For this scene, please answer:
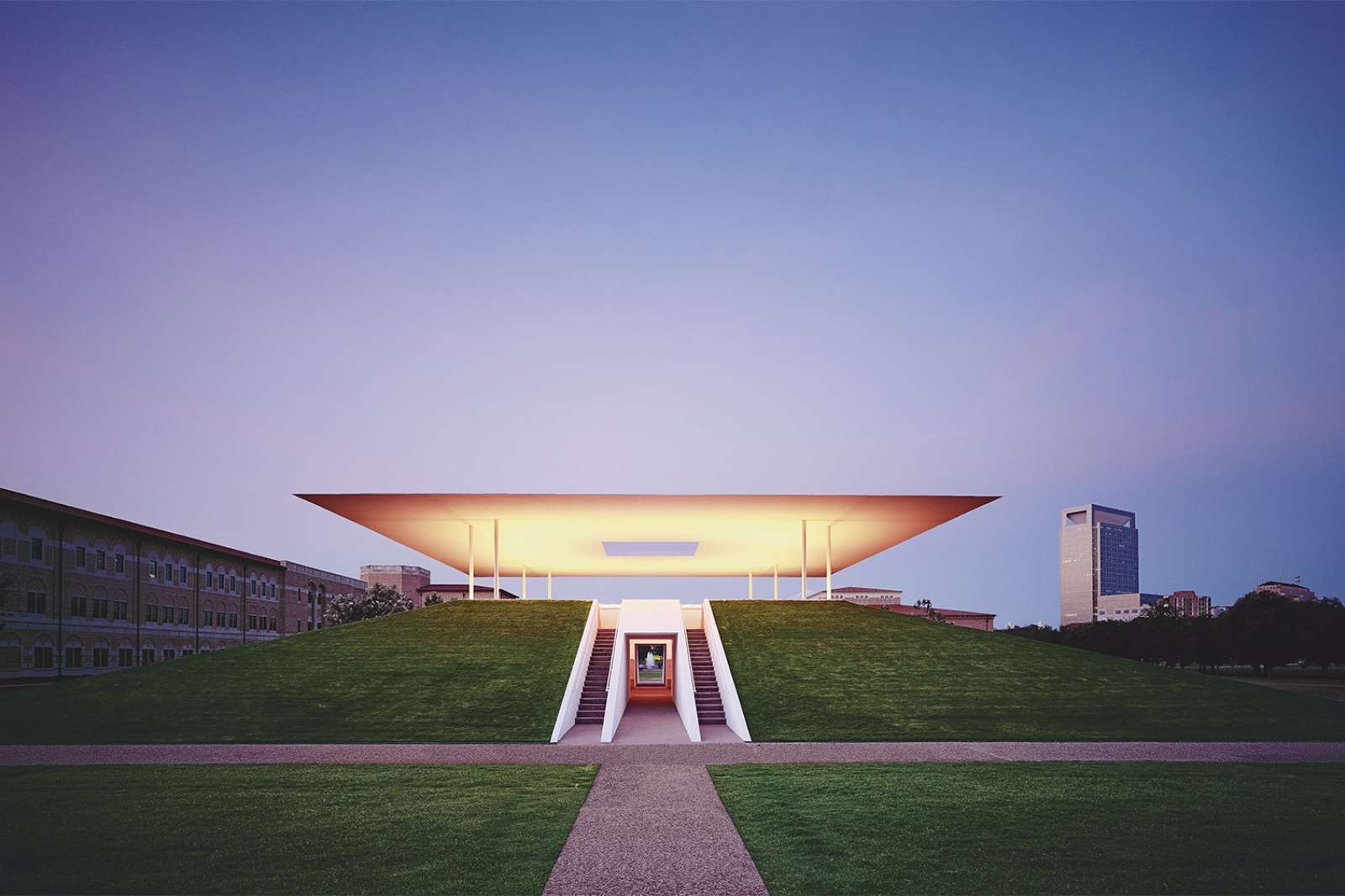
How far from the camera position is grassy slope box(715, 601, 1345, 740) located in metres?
18.3

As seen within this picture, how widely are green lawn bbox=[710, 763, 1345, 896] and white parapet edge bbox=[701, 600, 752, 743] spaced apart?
16.2 ft

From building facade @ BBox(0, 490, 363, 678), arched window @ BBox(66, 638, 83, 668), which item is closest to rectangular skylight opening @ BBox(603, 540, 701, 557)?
building facade @ BBox(0, 490, 363, 678)

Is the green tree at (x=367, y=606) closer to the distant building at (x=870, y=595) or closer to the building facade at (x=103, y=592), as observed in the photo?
the building facade at (x=103, y=592)

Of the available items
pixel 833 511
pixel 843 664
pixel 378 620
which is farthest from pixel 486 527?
pixel 843 664

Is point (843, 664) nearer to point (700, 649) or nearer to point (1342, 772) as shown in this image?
point (700, 649)

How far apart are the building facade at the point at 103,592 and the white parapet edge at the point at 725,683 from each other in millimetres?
28330

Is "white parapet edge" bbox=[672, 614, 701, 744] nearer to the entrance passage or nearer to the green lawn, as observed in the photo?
the entrance passage

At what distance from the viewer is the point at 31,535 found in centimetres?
3916

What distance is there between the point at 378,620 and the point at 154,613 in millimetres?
31508

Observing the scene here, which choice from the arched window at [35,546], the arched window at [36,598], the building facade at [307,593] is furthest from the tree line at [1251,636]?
the building facade at [307,593]

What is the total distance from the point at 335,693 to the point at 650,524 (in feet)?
42.4

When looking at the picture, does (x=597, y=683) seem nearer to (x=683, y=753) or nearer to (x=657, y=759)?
(x=683, y=753)

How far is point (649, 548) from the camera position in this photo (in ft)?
128

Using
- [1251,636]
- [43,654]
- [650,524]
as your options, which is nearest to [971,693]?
[650,524]
